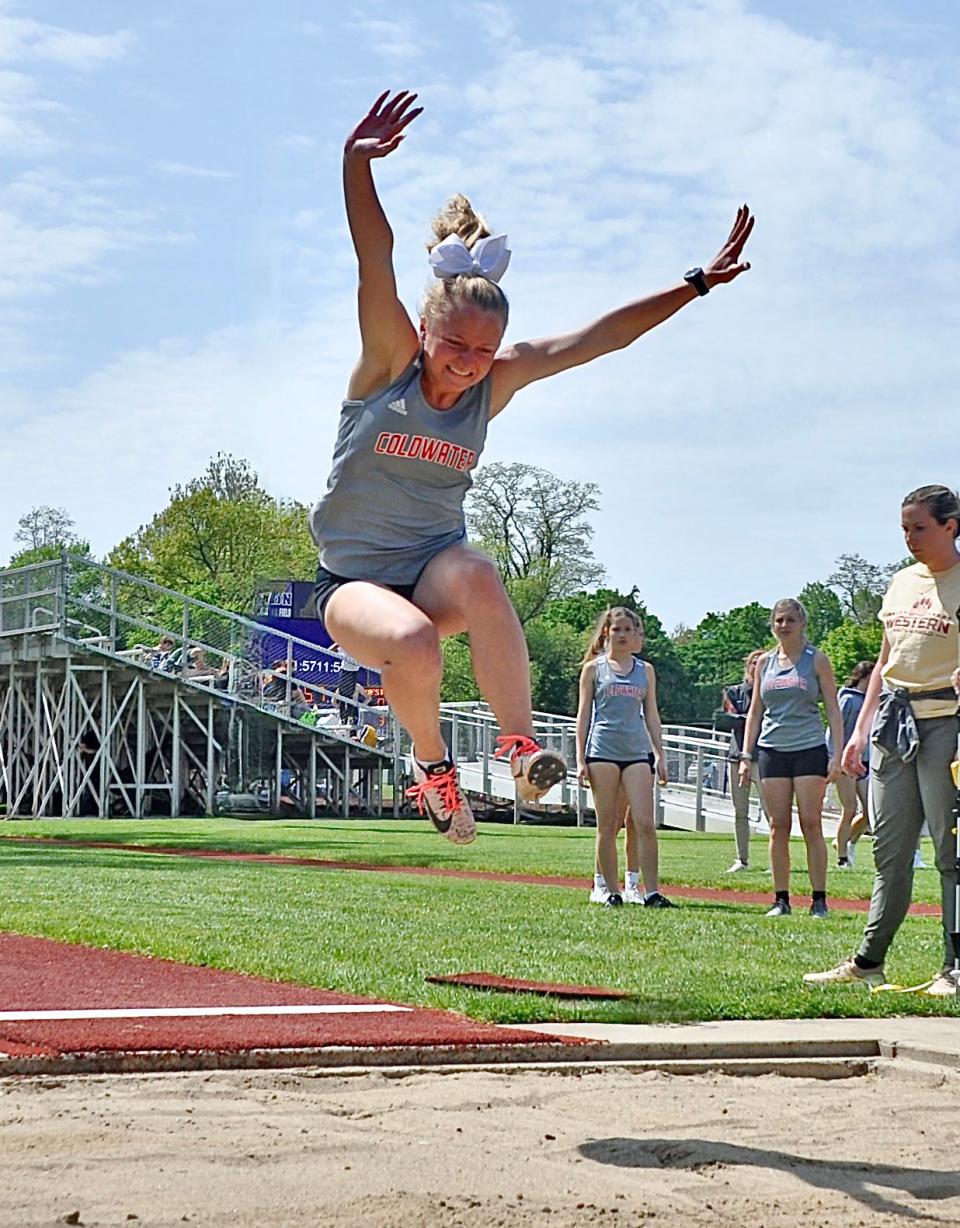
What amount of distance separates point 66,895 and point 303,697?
26.9 metres

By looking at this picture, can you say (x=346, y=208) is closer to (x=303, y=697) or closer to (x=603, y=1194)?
(x=603, y=1194)

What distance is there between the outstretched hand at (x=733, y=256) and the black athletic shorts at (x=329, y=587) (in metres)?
1.71

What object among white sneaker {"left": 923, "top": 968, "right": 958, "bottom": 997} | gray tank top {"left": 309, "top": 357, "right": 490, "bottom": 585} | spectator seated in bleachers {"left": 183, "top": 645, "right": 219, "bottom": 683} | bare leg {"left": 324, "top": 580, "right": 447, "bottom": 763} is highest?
spectator seated in bleachers {"left": 183, "top": 645, "right": 219, "bottom": 683}

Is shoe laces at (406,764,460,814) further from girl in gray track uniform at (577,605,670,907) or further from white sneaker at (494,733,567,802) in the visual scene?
girl in gray track uniform at (577,605,670,907)

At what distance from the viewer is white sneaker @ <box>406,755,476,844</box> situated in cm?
653

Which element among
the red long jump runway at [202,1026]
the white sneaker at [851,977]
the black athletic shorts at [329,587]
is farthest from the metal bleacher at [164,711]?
the black athletic shorts at [329,587]

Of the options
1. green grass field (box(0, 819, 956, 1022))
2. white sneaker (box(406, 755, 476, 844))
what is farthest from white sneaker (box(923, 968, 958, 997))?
white sneaker (box(406, 755, 476, 844))

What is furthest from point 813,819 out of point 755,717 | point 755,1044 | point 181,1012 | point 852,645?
point 852,645

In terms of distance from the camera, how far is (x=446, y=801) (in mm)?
6531

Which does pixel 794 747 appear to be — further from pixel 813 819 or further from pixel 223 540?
pixel 223 540

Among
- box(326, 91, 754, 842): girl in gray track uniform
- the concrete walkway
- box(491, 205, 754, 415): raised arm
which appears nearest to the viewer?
box(326, 91, 754, 842): girl in gray track uniform

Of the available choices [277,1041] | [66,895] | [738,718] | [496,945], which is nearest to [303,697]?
[738,718]

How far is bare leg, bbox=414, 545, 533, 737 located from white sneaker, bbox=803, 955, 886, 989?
10.1ft

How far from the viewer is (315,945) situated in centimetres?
1017
